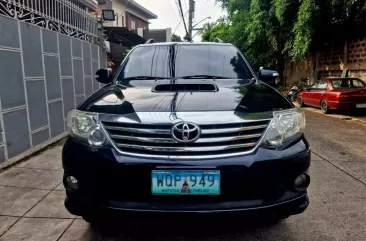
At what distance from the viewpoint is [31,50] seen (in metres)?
4.59

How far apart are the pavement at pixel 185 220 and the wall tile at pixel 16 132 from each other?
0.77 feet

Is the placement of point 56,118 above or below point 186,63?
below

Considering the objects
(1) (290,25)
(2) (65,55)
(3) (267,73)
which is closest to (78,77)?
(2) (65,55)

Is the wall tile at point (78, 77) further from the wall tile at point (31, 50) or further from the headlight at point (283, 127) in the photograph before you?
the headlight at point (283, 127)

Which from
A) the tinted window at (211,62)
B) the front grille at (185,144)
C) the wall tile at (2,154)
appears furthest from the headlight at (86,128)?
the wall tile at (2,154)

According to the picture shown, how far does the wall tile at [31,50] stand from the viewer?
4.40 metres

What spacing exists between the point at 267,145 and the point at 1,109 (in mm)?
3395

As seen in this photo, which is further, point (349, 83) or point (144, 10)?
point (144, 10)

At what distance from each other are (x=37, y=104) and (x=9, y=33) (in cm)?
115

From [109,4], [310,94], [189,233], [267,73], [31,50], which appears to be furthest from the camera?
[109,4]

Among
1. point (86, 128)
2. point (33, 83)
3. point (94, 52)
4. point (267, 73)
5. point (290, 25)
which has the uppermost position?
point (290, 25)

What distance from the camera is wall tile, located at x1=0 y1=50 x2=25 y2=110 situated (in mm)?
3863

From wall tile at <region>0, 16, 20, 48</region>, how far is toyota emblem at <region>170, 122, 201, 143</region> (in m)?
3.18

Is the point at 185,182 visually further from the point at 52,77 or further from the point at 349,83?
the point at 349,83
